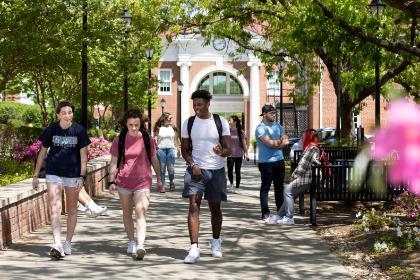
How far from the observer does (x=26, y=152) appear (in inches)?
652

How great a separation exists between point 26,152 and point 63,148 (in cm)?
930

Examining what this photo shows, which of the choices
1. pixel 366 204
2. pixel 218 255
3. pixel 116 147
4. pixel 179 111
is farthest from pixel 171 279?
pixel 179 111

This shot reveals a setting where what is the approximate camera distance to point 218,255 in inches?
300

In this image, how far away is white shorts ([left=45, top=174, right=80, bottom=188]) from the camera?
7629 millimetres

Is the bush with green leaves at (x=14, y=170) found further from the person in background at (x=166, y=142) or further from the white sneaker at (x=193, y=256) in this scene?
the white sneaker at (x=193, y=256)

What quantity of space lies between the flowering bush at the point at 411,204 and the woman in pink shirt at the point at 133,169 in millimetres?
3394

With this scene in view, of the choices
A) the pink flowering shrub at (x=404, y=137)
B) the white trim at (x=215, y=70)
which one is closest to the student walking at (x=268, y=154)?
the pink flowering shrub at (x=404, y=137)

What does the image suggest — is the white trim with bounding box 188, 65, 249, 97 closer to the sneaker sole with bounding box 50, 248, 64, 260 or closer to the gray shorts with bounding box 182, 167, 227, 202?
the gray shorts with bounding box 182, 167, 227, 202

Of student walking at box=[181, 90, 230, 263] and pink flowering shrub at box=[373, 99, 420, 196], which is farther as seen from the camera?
student walking at box=[181, 90, 230, 263]

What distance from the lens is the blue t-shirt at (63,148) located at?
7621 millimetres

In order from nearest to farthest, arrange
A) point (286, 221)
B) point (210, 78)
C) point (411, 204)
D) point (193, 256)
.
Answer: point (193, 256) < point (411, 204) < point (286, 221) < point (210, 78)

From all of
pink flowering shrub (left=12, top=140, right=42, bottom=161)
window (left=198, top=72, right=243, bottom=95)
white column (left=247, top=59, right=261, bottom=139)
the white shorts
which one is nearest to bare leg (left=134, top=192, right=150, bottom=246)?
the white shorts

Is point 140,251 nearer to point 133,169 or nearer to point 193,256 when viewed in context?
point 193,256

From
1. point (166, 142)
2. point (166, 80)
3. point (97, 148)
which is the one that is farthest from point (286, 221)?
point (166, 80)
